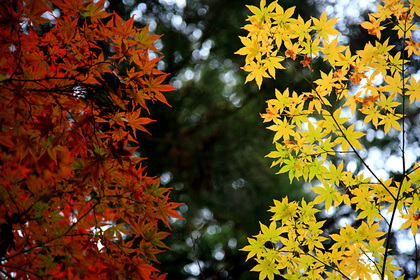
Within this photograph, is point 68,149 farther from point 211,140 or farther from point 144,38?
point 211,140

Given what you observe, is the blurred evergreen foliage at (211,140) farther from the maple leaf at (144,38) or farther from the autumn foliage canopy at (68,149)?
the maple leaf at (144,38)

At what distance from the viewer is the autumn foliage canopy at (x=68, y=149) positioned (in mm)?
1038

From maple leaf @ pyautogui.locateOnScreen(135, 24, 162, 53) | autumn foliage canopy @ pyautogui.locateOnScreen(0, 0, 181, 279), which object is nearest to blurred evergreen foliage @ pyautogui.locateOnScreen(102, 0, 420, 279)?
autumn foliage canopy @ pyautogui.locateOnScreen(0, 0, 181, 279)

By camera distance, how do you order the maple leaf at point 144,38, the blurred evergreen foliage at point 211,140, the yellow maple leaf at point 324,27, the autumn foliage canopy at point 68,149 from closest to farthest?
1. the autumn foliage canopy at point 68,149
2. the maple leaf at point 144,38
3. the yellow maple leaf at point 324,27
4. the blurred evergreen foliage at point 211,140

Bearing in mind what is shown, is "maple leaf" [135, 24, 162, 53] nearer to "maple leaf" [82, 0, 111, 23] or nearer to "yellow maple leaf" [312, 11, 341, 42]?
"maple leaf" [82, 0, 111, 23]

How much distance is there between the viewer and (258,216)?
2.82 m

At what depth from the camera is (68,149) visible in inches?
47.8

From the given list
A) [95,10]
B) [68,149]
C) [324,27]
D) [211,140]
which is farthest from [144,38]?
[211,140]

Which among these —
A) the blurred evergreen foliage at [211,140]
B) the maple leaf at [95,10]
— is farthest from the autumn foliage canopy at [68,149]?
the blurred evergreen foliage at [211,140]

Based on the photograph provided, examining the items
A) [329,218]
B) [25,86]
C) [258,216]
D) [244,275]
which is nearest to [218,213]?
[258,216]

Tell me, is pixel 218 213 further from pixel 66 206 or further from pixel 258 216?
pixel 66 206

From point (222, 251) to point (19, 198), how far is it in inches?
84.4

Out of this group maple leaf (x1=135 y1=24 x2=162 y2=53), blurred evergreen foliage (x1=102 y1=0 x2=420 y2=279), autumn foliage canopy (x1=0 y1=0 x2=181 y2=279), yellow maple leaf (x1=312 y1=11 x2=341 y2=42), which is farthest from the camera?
blurred evergreen foliage (x1=102 y1=0 x2=420 y2=279)

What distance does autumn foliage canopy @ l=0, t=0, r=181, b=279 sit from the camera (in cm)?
104
